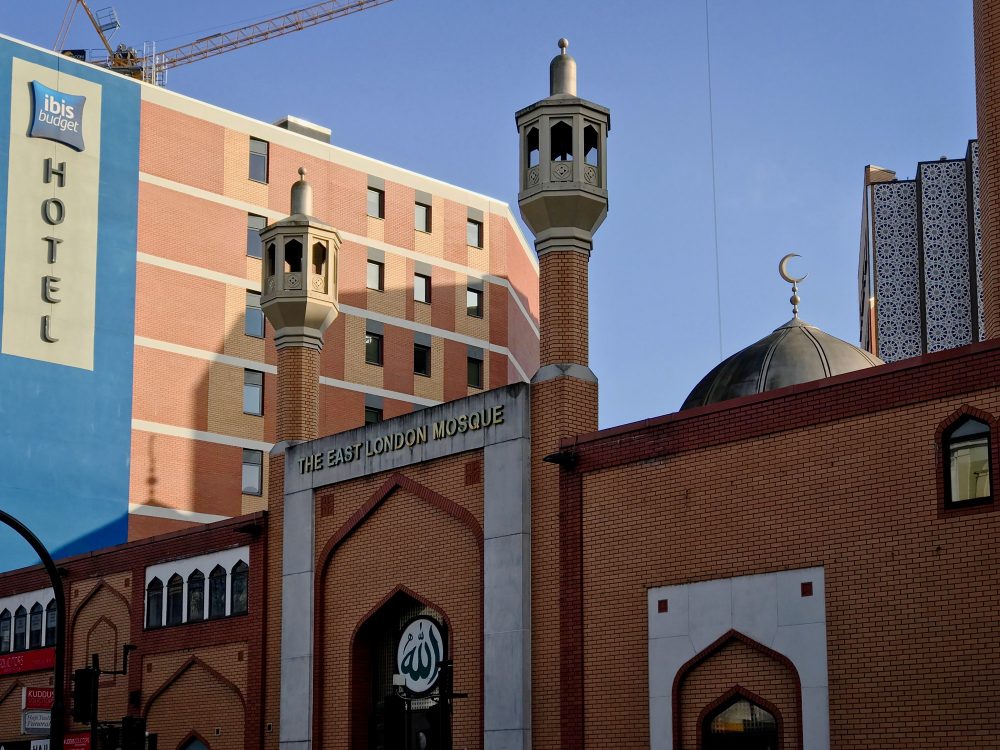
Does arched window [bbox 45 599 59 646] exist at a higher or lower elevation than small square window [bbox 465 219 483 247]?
lower

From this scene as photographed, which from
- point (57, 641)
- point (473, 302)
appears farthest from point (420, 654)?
point (473, 302)

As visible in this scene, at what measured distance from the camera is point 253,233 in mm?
55031

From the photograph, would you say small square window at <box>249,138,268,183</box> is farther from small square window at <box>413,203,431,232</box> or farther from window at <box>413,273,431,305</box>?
window at <box>413,273,431,305</box>

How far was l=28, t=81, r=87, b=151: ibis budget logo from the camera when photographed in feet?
162

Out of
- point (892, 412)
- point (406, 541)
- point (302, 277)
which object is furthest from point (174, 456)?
point (892, 412)

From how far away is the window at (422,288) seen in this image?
59.3 metres

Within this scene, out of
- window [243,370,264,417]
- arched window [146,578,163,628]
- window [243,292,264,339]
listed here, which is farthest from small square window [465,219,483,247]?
arched window [146,578,163,628]

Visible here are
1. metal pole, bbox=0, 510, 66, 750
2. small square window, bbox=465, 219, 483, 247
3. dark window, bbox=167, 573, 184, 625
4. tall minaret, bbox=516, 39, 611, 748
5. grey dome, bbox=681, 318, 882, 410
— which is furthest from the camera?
small square window, bbox=465, 219, 483, 247

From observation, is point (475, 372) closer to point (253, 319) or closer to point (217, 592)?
point (253, 319)

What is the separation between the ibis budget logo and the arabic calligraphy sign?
26407 mm

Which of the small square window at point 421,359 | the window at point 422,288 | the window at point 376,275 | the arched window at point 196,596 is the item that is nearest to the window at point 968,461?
the arched window at point 196,596

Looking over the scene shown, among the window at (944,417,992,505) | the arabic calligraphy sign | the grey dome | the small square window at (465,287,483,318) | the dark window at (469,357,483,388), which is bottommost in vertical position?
the arabic calligraphy sign

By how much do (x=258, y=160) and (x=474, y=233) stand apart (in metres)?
10.0

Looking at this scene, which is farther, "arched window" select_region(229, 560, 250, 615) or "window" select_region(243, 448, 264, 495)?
"window" select_region(243, 448, 264, 495)
